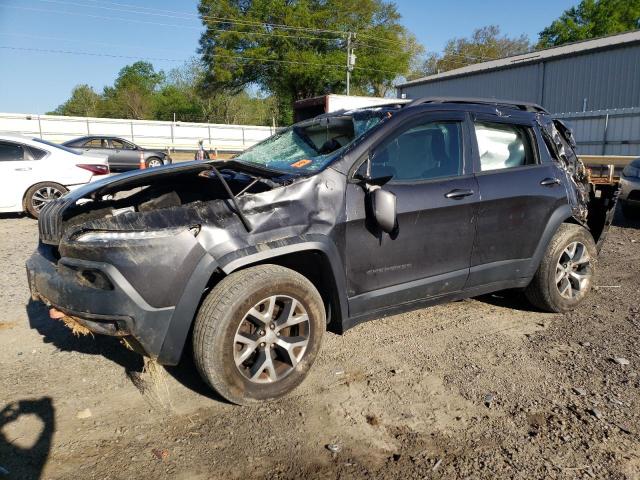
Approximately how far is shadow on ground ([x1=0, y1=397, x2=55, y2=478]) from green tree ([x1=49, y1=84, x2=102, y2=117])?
74.3m

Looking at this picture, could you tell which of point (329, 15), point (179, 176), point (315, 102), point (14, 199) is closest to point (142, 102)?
point (329, 15)

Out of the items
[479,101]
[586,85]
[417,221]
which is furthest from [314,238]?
A: [586,85]

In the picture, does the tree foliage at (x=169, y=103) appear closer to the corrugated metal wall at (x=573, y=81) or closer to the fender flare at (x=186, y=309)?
the corrugated metal wall at (x=573, y=81)

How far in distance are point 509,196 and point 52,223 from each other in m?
3.27

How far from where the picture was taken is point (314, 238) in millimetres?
3094

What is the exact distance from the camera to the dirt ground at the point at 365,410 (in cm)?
250

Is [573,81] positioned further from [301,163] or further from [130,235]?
[130,235]

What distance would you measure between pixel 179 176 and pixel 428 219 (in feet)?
6.31

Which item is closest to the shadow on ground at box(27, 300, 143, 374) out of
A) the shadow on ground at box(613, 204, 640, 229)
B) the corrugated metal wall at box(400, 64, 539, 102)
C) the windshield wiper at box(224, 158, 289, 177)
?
the windshield wiper at box(224, 158, 289, 177)

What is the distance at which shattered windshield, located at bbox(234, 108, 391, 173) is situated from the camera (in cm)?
353

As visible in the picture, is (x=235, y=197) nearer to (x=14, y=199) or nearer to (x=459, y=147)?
(x=459, y=147)

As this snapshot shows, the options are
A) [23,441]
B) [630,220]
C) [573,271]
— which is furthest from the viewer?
[630,220]

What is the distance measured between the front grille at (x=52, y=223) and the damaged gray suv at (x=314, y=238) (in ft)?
0.05

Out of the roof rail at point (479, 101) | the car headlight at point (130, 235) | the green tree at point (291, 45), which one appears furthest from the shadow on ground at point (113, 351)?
the green tree at point (291, 45)
